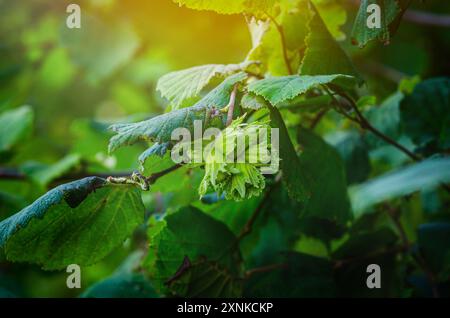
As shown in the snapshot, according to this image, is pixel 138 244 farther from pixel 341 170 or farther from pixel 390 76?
pixel 390 76

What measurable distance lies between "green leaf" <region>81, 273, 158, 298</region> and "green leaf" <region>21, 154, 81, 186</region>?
44 centimetres

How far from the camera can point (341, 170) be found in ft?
4.24

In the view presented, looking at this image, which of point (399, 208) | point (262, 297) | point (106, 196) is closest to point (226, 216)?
point (262, 297)

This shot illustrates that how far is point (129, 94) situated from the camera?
3135mm

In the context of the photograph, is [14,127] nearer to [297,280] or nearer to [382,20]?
[297,280]

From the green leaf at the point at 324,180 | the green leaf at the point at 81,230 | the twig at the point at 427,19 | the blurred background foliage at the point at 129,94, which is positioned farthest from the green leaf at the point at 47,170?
the twig at the point at 427,19

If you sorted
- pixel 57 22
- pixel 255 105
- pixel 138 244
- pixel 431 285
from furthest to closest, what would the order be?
1. pixel 57 22
2. pixel 138 244
3. pixel 431 285
4. pixel 255 105

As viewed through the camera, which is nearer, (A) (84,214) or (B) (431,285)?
(A) (84,214)

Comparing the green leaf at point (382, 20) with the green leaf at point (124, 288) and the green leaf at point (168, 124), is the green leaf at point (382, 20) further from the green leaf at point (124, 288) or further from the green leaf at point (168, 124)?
the green leaf at point (124, 288)

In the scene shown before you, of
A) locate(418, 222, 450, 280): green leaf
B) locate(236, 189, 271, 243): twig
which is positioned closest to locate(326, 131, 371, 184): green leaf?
locate(418, 222, 450, 280): green leaf

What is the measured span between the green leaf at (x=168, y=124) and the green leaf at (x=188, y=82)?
8 centimetres

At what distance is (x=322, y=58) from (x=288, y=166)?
254 mm

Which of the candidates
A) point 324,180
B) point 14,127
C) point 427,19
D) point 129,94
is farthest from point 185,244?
point 129,94

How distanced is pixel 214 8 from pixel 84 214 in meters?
0.44
